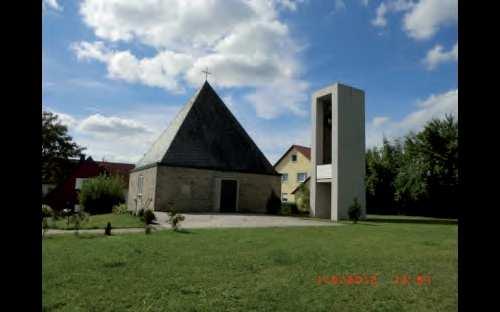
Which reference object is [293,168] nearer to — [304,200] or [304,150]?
[304,150]

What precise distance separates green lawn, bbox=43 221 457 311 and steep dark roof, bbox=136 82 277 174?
13942 mm

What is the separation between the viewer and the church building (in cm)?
2227

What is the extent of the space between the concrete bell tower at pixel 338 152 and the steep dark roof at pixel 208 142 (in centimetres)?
455

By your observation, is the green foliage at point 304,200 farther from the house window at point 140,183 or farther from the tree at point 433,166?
the house window at point 140,183

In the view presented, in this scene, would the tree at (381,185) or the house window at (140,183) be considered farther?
the tree at (381,185)

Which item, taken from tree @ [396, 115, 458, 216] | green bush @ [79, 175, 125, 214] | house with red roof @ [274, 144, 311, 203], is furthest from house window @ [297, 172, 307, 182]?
green bush @ [79, 175, 125, 214]

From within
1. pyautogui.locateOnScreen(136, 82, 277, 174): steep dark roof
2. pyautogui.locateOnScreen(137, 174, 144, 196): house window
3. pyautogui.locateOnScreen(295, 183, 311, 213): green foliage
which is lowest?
pyautogui.locateOnScreen(295, 183, 311, 213): green foliage

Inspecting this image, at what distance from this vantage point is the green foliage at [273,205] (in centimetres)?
2506

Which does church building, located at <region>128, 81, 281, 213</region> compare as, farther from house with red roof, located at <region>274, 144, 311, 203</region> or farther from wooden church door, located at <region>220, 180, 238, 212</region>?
house with red roof, located at <region>274, 144, 311, 203</region>

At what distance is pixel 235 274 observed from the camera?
5918 mm

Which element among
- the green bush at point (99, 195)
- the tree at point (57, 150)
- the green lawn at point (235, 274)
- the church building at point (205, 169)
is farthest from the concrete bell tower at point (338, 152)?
the tree at point (57, 150)

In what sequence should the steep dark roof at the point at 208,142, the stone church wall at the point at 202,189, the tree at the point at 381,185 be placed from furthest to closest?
the tree at the point at 381,185
the steep dark roof at the point at 208,142
the stone church wall at the point at 202,189
